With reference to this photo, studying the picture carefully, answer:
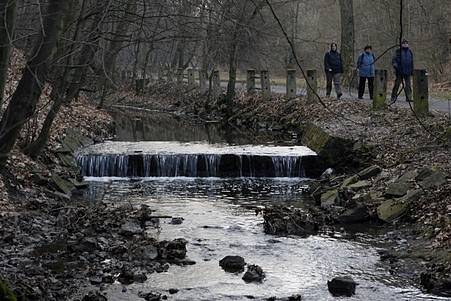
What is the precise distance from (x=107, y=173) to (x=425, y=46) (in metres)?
21.8

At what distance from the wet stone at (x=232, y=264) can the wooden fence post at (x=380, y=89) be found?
10657 mm

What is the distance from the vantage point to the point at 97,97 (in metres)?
35.0

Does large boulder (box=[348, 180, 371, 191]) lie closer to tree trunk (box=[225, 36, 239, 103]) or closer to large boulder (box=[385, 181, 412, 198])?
large boulder (box=[385, 181, 412, 198])

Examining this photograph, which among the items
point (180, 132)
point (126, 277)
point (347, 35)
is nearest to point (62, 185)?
point (126, 277)

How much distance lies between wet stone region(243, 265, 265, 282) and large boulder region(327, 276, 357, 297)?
3.02 feet

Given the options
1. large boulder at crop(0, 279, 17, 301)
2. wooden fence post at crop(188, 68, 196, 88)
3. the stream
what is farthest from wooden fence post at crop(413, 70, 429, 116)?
wooden fence post at crop(188, 68, 196, 88)

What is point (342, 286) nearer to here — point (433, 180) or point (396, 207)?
point (396, 207)

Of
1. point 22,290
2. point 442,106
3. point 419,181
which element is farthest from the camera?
point 442,106

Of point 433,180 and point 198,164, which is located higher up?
point 433,180

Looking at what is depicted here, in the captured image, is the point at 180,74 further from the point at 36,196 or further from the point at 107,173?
the point at 36,196

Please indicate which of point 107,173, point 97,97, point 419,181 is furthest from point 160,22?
point 97,97

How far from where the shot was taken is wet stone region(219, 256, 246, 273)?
9.70 meters

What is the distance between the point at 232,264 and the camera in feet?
32.0

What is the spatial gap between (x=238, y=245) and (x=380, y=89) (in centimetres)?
988
